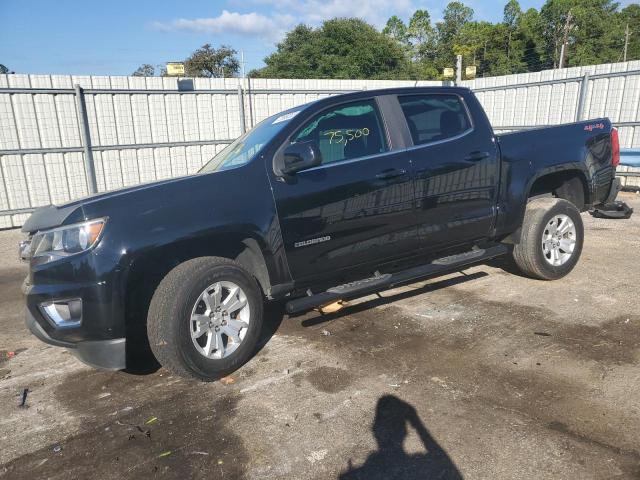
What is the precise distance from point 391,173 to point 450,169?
0.64 metres

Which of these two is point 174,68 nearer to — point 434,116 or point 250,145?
point 250,145

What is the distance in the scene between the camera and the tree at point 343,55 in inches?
1581

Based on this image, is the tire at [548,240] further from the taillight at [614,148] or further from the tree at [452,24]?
the tree at [452,24]

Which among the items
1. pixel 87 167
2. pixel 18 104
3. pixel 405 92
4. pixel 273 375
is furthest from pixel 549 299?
pixel 18 104

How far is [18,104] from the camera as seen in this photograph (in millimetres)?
9125

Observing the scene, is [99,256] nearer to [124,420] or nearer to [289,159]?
[124,420]

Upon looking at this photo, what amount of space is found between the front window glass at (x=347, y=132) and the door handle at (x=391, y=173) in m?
0.20

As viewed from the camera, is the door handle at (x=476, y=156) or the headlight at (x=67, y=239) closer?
the headlight at (x=67, y=239)

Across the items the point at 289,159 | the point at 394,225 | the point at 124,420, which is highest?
the point at 289,159

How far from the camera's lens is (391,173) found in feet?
12.5

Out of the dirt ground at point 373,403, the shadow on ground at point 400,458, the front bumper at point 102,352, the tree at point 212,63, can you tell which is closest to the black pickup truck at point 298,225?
the front bumper at point 102,352

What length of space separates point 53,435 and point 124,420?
0.39 meters

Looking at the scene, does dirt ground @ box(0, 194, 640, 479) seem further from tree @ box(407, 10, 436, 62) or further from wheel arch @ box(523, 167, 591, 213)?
tree @ box(407, 10, 436, 62)

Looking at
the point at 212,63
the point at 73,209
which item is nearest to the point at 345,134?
the point at 73,209
